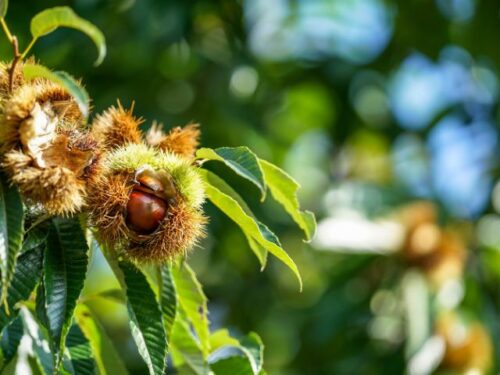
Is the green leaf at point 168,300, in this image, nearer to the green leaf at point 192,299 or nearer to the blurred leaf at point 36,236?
the green leaf at point 192,299

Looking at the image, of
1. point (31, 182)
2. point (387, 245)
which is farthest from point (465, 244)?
point (31, 182)

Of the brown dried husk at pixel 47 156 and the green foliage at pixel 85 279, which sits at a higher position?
the brown dried husk at pixel 47 156

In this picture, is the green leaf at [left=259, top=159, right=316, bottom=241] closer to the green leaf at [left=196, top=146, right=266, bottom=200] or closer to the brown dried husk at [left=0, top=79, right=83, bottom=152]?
the green leaf at [left=196, top=146, right=266, bottom=200]

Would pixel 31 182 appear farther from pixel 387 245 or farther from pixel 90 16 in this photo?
pixel 387 245

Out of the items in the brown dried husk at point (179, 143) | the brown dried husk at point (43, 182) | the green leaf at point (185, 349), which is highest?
the brown dried husk at point (179, 143)

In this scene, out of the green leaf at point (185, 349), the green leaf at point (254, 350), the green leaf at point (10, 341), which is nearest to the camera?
the green leaf at point (10, 341)

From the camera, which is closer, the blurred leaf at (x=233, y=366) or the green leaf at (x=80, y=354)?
the green leaf at (x=80, y=354)

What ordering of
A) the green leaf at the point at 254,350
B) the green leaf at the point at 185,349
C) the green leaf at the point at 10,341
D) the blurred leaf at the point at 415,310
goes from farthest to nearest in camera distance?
the blurred leaf at the point at 415,310
the green leaf at the point at 185,349
the green leaf at the point at 254,350
the green leaf at the point at 10,341

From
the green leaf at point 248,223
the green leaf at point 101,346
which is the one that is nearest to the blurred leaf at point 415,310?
the green leaf at point 101,346
